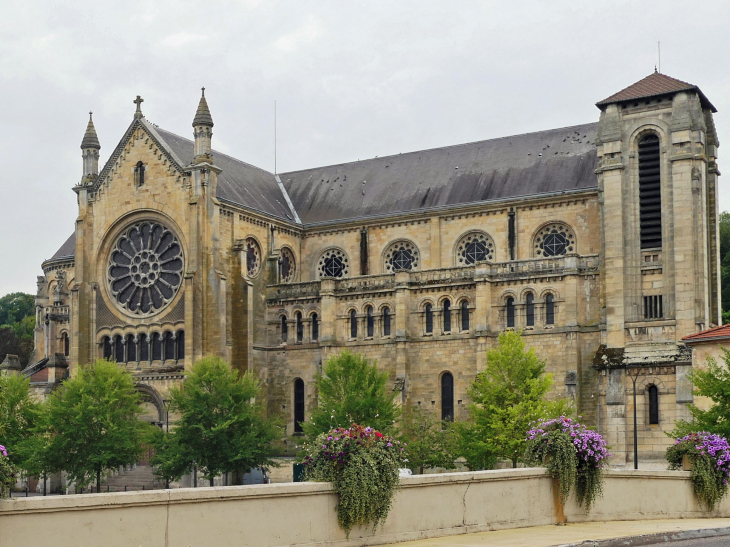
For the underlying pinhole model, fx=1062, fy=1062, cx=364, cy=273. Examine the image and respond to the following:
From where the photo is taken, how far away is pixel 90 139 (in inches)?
2781

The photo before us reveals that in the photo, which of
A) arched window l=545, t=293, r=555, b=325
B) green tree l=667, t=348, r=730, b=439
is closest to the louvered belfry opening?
arched window l=545, t=293, r=555, b=325

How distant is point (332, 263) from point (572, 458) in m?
48.6

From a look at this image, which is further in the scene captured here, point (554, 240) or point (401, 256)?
point (401, 256)

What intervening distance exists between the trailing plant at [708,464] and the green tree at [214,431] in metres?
30.7

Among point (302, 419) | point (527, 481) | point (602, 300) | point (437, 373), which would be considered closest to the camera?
point (527, 481)

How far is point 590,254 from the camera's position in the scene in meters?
58.3

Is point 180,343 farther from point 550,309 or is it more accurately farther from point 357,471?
point 357,471

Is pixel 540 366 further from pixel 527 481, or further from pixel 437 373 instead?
pixel 527 481

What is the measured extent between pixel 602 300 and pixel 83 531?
43449 millimetres

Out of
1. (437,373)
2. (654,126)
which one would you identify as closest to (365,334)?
(437,373)

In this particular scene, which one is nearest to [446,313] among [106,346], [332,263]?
[332,263]

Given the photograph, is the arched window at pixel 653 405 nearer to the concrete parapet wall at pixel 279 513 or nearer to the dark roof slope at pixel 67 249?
the concrete parapet wall at pixel 279 513

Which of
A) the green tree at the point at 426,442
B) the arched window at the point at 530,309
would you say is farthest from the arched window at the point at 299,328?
the arched window at the point at 530,309

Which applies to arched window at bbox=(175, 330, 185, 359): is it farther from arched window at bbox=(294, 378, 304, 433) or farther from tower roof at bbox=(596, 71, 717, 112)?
tower roof at bbox=(596, 71, 717, 112)
